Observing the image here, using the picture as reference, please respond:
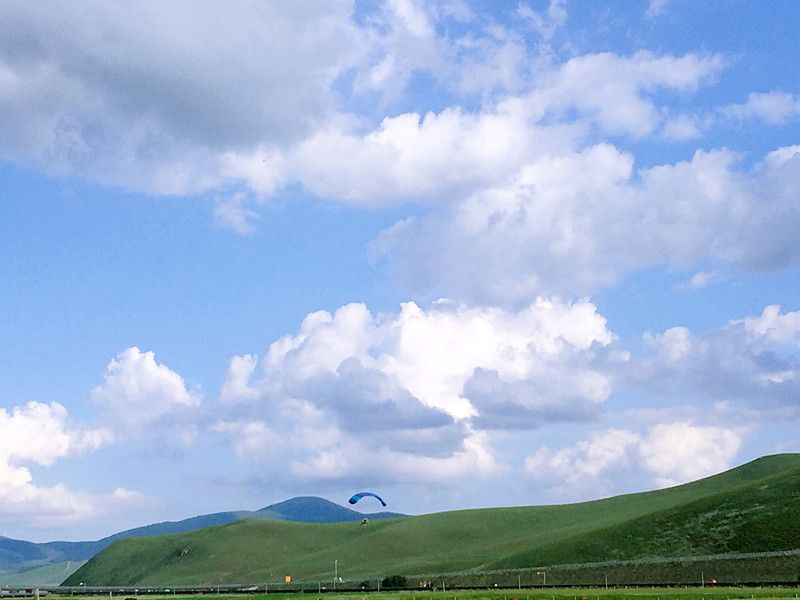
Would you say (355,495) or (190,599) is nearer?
(355,495)

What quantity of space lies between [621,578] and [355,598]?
239ft

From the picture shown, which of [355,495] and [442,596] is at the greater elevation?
[355,495]

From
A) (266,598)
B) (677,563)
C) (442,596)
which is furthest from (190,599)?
(677,563)

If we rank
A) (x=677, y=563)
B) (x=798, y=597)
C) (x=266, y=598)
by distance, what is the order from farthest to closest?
1. (x=677, y=563)
2. (x=266, y=598)
3. (x=798, y=597)

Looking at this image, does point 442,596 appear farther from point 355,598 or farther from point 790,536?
point 790,536

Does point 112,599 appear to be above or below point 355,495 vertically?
below

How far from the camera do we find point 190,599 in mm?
155500

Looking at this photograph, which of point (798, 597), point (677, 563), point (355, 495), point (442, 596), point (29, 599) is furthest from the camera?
point (677, 563)

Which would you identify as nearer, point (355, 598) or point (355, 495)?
point (355, 598)

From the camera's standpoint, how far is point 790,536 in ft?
644

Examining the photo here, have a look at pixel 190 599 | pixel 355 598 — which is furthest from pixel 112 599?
pixel 355 598

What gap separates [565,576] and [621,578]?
56.7ft

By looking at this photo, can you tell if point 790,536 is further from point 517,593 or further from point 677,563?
point 517,593

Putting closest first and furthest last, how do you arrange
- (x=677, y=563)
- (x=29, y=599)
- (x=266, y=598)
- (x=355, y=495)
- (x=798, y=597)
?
(x=798, y=597) → (x=266, y=598) → (x=355, y=495) → (x=29, y=599) → (x=677, y=563)
